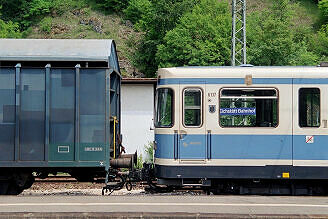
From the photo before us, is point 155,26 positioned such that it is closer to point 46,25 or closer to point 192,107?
point 46,25

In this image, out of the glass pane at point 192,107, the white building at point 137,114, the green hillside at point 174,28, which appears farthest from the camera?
the green hillside at point 174,28

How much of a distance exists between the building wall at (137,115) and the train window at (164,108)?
10.9 meters

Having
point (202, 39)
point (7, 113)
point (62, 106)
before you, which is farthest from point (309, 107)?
point (202, 39)

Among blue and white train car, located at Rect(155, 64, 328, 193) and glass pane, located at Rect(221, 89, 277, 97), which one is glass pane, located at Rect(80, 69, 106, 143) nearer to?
blue and white train car, located at Rect(155, 64, 328, 193)

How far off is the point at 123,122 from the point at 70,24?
33660 millimetres

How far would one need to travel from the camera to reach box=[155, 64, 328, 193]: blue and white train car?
12.5 m

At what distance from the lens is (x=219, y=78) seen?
41.3 ft

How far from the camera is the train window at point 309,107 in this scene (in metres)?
12.5

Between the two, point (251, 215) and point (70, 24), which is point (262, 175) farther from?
point (70, 24)

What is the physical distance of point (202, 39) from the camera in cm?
4006

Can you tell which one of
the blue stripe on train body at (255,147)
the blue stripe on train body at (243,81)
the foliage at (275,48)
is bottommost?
the blue stripe on train body at (255,147)

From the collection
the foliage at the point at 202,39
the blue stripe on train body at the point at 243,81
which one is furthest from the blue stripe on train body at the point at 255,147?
the foliage at the point at 202,39

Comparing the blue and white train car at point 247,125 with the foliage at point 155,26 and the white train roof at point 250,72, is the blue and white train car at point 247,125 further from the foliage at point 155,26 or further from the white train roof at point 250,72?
the foliage at point 155,26

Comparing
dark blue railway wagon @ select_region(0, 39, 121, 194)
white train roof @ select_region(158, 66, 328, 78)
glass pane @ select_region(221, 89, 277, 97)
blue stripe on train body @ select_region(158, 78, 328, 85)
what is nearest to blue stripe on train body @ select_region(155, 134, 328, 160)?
glass pane @ select_region(221, 89, 277, 97)
